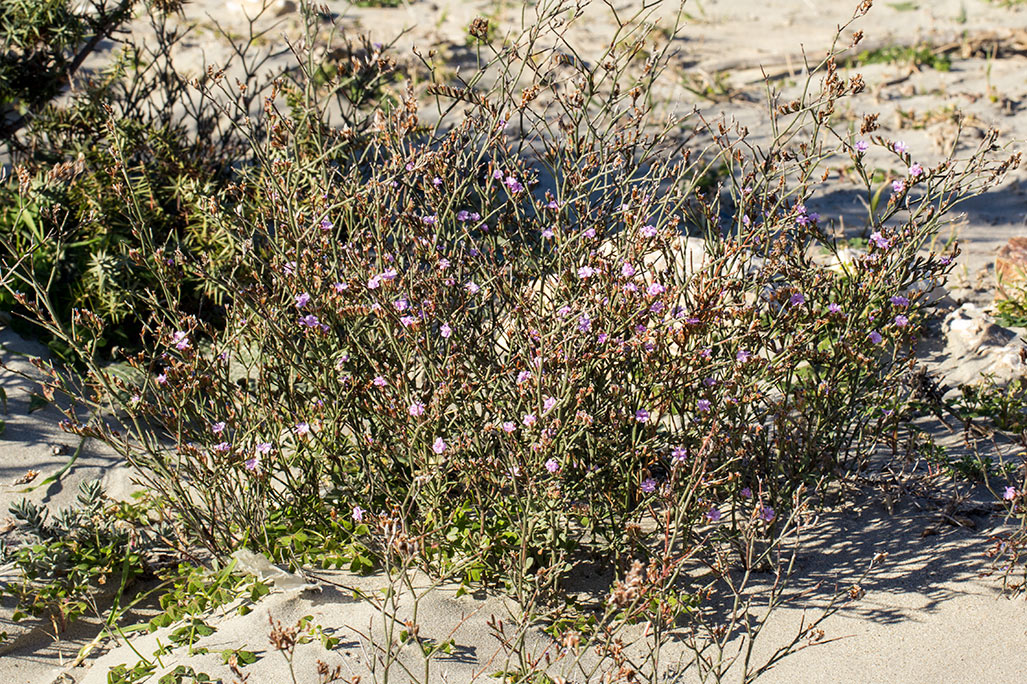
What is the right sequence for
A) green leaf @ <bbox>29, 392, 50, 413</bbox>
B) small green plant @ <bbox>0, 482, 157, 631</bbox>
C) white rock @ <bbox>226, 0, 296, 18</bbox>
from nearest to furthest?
small green plant @ <bbox>0, 482, 157, 631</bbox> → green leaf @ <bbox>29, 392, 50, 413</bbox> → white rock @ <bbox>226, 0, 296, 18</bbox>

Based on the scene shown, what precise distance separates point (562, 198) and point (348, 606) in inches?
54.7

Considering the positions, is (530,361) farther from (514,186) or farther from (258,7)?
(258,7)

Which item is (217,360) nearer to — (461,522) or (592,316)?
(461,522)

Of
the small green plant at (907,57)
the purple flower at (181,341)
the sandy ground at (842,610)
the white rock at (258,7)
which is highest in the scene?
the white rock at (258,7)

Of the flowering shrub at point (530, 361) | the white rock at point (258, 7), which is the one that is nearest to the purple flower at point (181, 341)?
the flowering shrub at point (530, 361)

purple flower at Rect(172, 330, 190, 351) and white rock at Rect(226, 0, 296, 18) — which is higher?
white rock at Rect(226, 0, 296, 18)

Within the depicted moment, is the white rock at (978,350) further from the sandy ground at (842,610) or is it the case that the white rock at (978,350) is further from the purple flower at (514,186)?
the purple flower at (514,186)

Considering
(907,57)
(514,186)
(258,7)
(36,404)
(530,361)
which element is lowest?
(36,404)

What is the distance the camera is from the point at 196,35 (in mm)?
8617

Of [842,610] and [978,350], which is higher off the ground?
[978,350]

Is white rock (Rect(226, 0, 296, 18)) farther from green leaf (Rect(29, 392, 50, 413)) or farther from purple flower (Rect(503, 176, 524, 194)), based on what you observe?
purple flower (Rect(503, 176, 524, 194))

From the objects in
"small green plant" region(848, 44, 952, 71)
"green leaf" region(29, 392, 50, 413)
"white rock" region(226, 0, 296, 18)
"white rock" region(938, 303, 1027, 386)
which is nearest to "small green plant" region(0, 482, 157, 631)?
"green leaf" region(29, 392, 50, 413)

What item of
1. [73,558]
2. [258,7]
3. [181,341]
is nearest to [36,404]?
[73,558]

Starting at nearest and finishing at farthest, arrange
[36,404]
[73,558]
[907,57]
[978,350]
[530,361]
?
[530,361]
[73,558]
[36,404]
[978,350]
[907,57]
